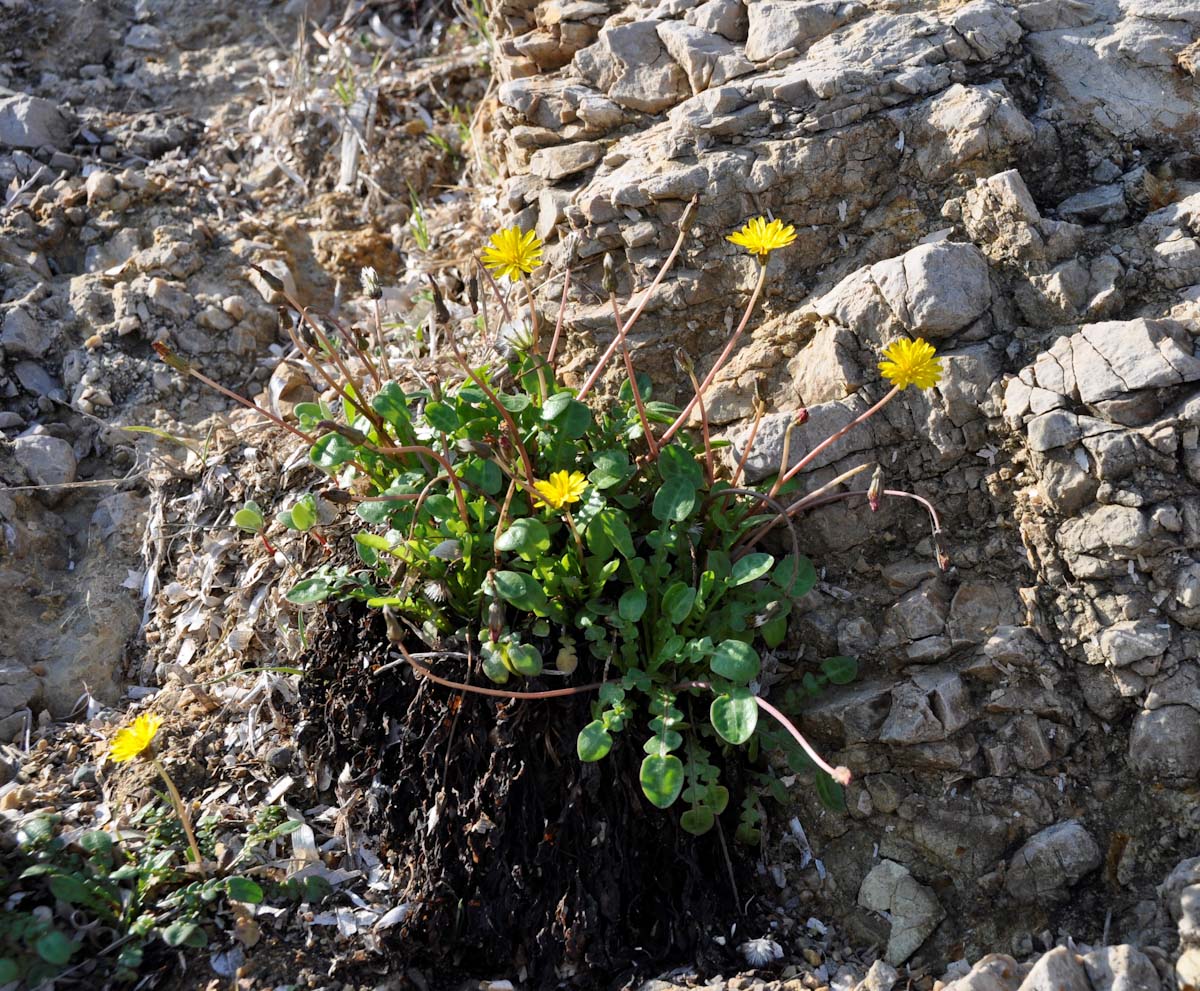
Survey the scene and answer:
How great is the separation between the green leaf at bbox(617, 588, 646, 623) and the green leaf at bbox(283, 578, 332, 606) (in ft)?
2.78

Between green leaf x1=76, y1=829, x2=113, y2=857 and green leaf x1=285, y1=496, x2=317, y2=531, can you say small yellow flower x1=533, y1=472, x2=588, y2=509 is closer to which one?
green leaf x1=285, y1=496, x2=317, y2=531

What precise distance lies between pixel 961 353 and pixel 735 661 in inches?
46.5

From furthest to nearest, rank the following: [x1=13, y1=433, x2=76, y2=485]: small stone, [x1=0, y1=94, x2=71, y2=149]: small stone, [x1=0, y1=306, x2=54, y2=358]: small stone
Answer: [x1=0, y1=94, x2=71, y2=149]: small stone → [x1=0, y1=306, x2=54, y2=358]: small stone → [x1=13, y1=433, x2=76, y2=485]: small stone

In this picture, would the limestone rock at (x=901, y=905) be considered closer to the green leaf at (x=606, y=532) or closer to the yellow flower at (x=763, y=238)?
the green leaf at (x=606, y=532)

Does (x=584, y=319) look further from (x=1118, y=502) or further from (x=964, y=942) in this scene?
(x=964, y=942)

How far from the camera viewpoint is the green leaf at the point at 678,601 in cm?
286

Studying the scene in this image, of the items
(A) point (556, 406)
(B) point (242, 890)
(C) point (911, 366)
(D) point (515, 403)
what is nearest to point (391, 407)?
(D) point (515, 403)

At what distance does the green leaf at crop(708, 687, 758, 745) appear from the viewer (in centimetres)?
270

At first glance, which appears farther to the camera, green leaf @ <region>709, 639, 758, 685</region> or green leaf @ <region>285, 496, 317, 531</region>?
green leaf @ <region>285, 496, 317, 531</region>

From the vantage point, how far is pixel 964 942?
9.00 feet

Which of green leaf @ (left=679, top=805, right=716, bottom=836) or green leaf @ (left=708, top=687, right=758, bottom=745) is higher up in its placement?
green leaf @ (left=708, top=687, right=758, bottom=745)

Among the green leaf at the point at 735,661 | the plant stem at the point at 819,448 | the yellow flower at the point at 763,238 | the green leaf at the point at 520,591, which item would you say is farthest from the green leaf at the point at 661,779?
the yellow flower at the point at 763,238

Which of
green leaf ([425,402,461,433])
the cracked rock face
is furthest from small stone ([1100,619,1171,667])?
green leaf ([425,402,461,433])

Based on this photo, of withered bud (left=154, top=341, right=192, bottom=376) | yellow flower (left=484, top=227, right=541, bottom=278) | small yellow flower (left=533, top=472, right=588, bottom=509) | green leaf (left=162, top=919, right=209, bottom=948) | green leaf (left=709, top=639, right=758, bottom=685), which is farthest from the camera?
yellow flower (left=484, top=227, right=541, bottom=278)
